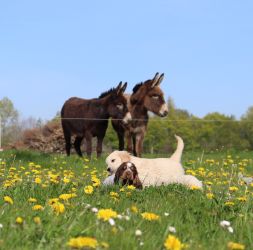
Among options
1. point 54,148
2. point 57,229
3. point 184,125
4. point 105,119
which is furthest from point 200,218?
point 184,125

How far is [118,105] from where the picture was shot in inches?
567

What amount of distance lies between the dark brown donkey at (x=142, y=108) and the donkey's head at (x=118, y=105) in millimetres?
183

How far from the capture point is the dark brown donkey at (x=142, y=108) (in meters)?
13.6

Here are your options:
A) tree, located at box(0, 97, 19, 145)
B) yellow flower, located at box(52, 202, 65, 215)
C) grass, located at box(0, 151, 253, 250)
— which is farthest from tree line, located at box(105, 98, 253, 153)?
yellow flower, located at box(52, 202, 65, 215)

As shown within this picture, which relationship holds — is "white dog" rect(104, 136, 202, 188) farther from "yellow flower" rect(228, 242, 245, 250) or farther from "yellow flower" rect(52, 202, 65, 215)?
"yellow flower" rect(228, 242, 245, 250)

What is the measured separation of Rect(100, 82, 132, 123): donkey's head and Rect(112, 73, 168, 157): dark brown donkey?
0.60ft

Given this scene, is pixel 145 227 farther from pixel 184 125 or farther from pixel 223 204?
pixel 184 125

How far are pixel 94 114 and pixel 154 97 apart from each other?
2.43m

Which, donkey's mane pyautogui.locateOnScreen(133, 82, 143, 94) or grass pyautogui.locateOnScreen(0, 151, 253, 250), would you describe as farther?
donkey's mane pyautogui.locateOnScreen(133, 82, 143, 94)

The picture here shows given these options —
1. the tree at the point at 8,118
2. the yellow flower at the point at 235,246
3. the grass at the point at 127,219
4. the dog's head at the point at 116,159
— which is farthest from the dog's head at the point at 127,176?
the tree at the point at 8,118

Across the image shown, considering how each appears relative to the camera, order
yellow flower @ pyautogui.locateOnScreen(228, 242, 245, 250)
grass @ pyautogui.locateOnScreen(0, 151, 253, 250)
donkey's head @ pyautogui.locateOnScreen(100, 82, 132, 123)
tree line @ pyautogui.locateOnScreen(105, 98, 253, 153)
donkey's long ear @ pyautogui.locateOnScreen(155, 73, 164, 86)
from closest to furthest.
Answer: yellow flower @ pyautogui.locateOnScreen(228, 242, 245, 250)
grass @ pyautogui.locateOnScreen(0, 151, 253, 250)
donkey's long ear @ pyautogui.locateOnScreen(155, 73, 164, 86)
donkey's head @ pyautogui.locateOnScreen(100, 82, 132, 123)
tree line @ pyautogui.locateOnScreen(105, 98, 253, 153)

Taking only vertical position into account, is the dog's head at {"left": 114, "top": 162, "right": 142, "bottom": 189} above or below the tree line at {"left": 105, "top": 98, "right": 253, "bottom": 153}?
below

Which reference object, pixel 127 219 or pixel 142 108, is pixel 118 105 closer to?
pixel 142 108

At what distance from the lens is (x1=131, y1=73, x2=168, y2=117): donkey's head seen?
1362 centimetres
